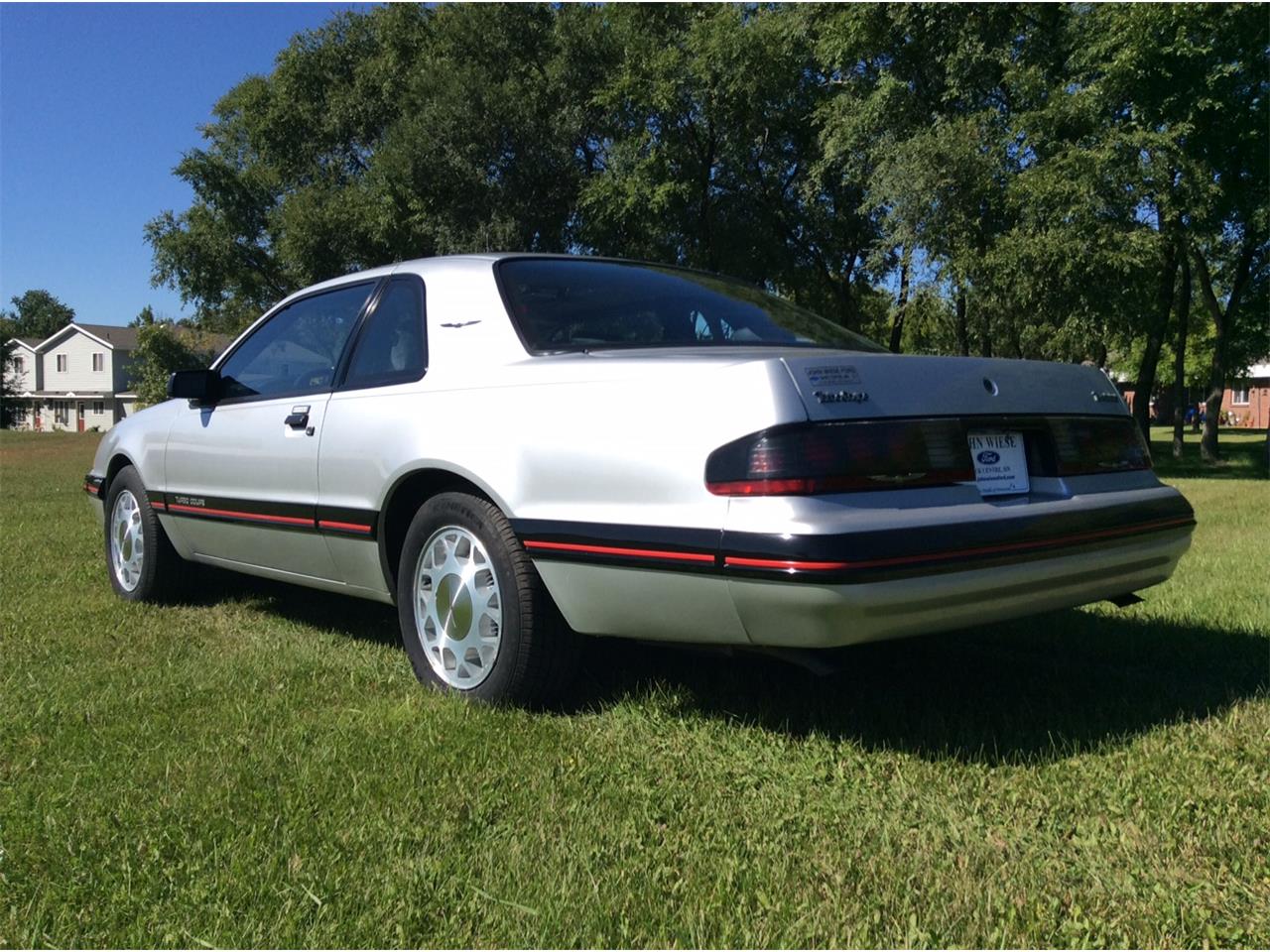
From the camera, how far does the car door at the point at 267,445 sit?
418 centimetres

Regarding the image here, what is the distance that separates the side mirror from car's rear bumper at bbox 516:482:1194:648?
239 cm

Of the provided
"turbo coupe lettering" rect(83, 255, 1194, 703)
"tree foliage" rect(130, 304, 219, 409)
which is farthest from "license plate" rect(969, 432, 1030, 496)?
"tree foliage" rect(130, 304, 219, 409)

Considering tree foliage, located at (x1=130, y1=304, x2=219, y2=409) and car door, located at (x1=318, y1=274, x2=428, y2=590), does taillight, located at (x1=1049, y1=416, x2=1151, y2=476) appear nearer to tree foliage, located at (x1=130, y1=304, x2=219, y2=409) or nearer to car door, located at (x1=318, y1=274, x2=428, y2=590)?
car door, located at (x1=318, y1=274, x2=428, y2=590)

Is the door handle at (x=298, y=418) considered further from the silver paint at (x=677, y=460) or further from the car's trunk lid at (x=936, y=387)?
the car's trunk lid at (x=936, y=387)

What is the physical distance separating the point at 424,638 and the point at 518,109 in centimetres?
2285

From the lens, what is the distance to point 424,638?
11.8 feet

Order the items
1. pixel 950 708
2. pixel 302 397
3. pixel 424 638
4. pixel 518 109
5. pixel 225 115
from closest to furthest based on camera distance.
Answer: pixel 950 708, pixel 424 638, pixel 302 397, pixel 518 109, pixel 225 115

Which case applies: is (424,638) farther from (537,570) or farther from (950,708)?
(950,708)

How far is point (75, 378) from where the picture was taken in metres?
70.4

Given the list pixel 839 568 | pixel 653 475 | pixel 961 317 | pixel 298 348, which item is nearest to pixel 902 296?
pixel 961 317

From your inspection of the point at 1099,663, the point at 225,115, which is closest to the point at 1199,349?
the point at 225,115

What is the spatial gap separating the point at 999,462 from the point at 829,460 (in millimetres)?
672

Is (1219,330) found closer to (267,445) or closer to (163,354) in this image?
(267,445)

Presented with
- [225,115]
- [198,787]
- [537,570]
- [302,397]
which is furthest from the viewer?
[225,115]
